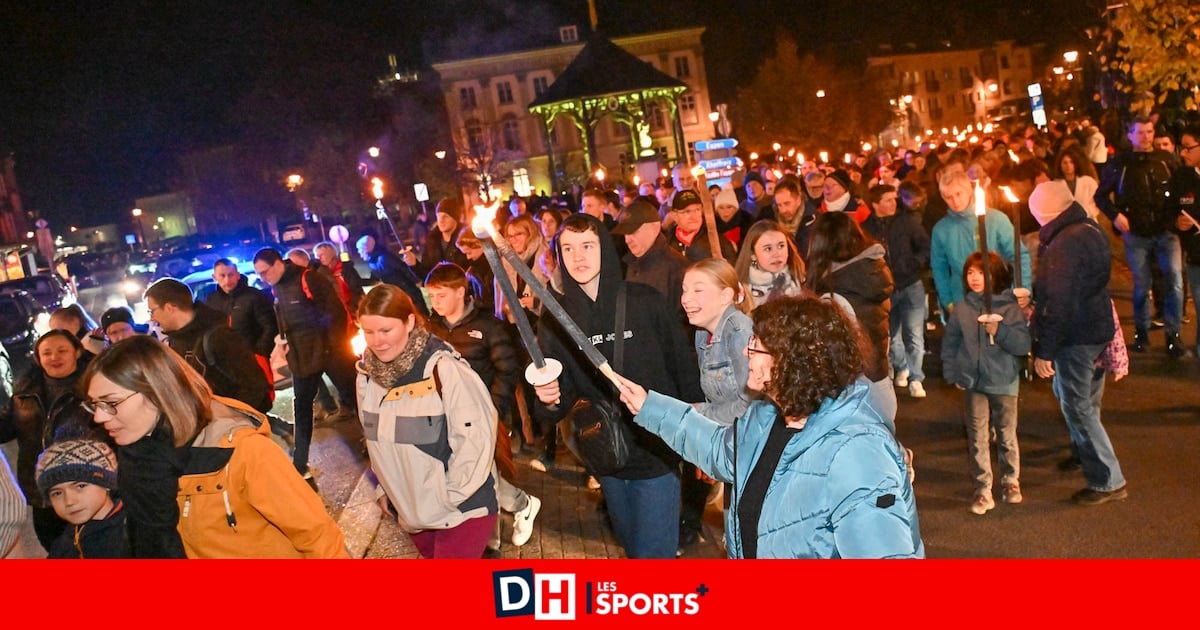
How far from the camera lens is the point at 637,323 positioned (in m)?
4.39

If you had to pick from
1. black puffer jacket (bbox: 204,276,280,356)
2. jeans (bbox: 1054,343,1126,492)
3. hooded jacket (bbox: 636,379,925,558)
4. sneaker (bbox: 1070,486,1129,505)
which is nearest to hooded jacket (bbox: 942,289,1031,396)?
jeans (bbox: 1054,343,1126,492)

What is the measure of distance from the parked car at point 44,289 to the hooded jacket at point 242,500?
18.3m

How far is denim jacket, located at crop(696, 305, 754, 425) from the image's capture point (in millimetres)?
4098

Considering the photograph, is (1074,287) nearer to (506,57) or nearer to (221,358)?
(221,358)

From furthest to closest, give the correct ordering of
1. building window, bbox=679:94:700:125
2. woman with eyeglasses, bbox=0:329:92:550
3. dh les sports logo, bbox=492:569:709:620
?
building window, bbox=679:94:700:125
woman with eyeglasses, bbox=0:329:92:550
dh les sports logo, bbox=492:569:709:620

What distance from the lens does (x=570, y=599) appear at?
9.75 ft

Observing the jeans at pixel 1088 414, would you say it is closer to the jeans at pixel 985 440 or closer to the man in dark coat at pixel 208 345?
the jeans at pixel 985 440

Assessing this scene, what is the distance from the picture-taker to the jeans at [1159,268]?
8602mm

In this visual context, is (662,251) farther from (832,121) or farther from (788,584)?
(832,121)

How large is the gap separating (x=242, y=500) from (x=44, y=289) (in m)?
19.9

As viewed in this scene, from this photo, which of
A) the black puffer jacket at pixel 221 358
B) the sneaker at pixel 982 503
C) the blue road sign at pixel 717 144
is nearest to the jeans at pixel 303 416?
the black puffer jacket at pixel 221 358

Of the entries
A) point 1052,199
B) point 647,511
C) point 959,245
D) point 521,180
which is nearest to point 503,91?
point 521,180

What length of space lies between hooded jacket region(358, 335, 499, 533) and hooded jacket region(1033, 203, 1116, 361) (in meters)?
3.53

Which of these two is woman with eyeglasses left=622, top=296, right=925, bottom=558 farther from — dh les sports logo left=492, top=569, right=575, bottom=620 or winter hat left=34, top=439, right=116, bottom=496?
winter hat left=34, top=439, right=116, bottom=496
